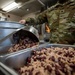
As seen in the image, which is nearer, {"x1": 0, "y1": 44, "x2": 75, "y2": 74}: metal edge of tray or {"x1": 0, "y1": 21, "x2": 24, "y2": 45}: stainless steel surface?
{"x1": 0, "y1": 44, "x2": 75, "y2": 74}: metal edge of tray

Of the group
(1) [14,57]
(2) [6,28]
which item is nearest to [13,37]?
(2) [6,28]

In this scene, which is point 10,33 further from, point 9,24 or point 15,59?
point 15,59

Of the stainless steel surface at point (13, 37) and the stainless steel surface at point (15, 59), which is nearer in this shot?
the stainless steel surface at point (15, 59)

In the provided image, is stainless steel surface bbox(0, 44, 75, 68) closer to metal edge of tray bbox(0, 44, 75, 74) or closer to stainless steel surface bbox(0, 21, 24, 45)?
metal edge of tray bbox(0, 44, 75, 74)

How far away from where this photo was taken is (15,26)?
57.3 inches

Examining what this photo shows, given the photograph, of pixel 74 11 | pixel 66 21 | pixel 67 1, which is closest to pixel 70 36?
pixel 66 21

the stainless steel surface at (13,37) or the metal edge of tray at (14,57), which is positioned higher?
the stainless steel surface at (13,37)

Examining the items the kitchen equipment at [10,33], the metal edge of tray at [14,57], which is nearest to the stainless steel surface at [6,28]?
the kitchen equipment at [10,33]

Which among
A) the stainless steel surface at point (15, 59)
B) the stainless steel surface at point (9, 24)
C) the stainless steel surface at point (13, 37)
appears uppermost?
the stainless steel surface at point (9, 24)

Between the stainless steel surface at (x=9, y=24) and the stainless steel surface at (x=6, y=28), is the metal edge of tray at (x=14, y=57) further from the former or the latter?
the stainless steel surface at (x=9, y=24)

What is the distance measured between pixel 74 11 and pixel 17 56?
124cm

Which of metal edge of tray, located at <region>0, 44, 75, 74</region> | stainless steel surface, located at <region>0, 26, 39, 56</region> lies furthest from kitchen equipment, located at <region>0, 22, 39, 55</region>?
metal edge of tray, located at <region>0, 44, 75, 74</region>

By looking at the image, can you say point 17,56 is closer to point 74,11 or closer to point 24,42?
point 24,42

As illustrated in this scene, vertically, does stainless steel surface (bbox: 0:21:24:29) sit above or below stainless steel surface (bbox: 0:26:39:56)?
above
